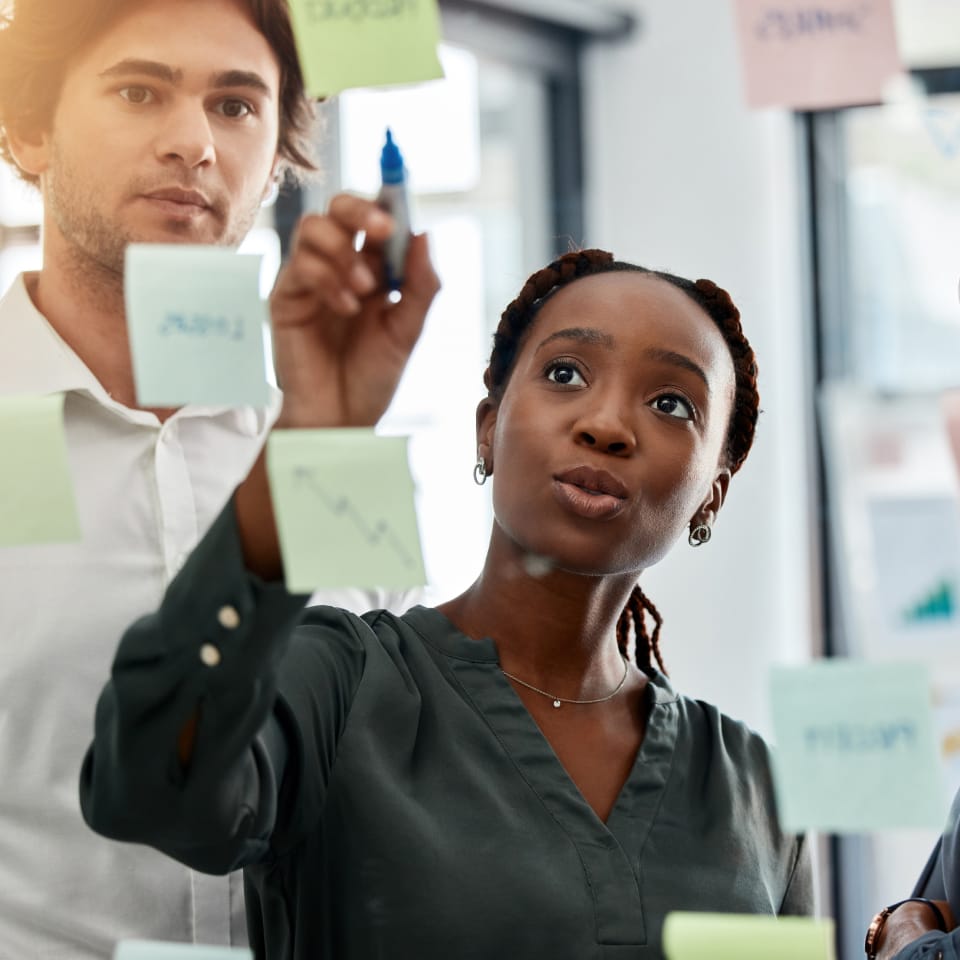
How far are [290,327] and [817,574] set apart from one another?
215 cm

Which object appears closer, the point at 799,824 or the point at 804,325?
the point at 799,824

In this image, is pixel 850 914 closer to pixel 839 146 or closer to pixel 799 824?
pixel 839 146

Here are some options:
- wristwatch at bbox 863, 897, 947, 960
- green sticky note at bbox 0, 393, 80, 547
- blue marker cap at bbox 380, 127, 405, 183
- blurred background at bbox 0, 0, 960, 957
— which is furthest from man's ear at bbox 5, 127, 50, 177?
blurred background at bbox 0, 0, 960, 957

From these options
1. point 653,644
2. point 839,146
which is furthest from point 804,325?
point 653,644

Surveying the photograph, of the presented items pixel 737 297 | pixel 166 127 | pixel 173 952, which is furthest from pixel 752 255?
pixel 173 952

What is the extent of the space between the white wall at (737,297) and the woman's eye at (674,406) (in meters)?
1.71

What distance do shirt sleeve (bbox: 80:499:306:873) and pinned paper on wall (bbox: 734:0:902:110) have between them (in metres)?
0.56

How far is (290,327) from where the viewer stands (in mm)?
843

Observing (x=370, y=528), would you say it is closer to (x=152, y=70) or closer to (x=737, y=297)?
(x=152, y=70)

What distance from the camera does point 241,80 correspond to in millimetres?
1117

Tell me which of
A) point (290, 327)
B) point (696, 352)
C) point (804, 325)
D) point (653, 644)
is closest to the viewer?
point (290, 327)

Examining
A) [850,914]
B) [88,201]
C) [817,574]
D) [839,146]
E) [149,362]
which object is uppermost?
[839,146]

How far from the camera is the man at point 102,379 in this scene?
1.11m

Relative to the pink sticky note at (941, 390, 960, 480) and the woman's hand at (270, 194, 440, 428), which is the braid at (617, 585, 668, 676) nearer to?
the pink sticky note at (941, 390, 960, 480)
